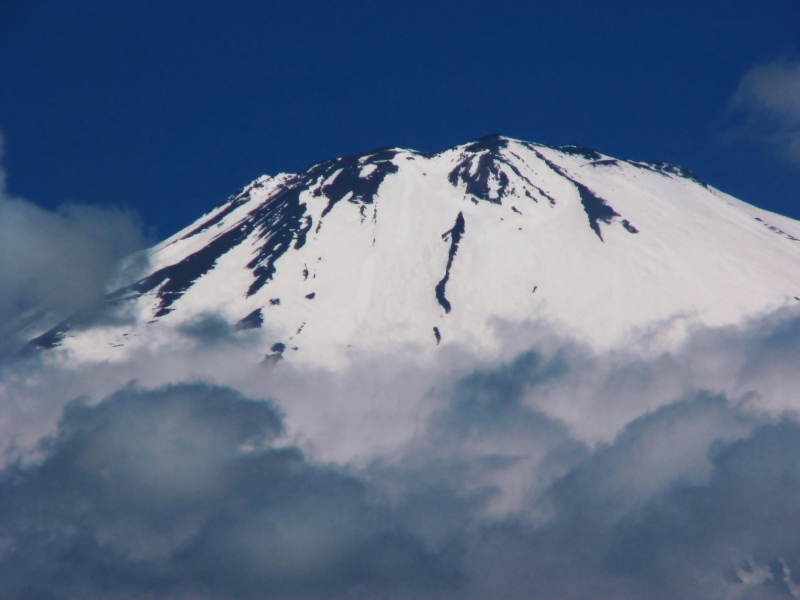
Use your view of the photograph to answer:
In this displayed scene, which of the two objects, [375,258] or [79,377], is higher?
[375,258]

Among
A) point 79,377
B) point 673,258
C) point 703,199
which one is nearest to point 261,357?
point 79,377

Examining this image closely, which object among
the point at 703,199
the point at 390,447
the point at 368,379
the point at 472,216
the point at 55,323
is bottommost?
the point at 390,447

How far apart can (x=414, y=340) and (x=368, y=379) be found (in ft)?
17.0

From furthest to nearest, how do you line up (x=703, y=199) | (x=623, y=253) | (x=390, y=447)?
(x=703, y=199) → (x=623, y=253) → (x=390, y=447)

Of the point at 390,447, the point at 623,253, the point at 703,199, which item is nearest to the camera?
the point at 390,447

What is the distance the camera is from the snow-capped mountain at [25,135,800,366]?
9038cm

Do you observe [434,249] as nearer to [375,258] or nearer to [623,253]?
[375,258]

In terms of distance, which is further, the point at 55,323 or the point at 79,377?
the point at 55,323

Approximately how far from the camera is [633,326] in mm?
90000

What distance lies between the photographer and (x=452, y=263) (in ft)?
311

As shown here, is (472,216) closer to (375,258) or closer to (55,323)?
(375,258)

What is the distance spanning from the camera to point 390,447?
85.2m

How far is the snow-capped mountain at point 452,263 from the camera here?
90375 millimetres

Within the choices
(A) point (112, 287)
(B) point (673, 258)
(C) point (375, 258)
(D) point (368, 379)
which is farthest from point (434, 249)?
(A) point (112, 287)
